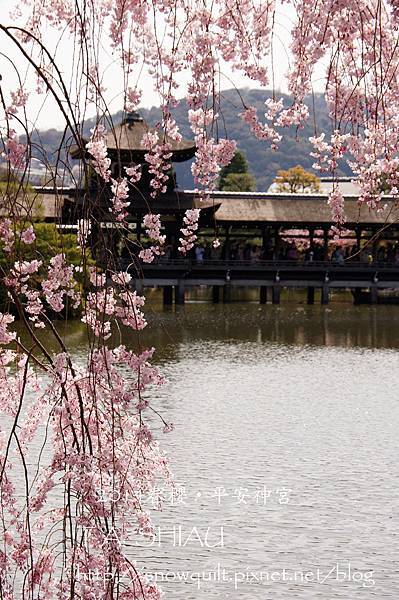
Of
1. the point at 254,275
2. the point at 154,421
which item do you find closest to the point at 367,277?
the point at 254,275

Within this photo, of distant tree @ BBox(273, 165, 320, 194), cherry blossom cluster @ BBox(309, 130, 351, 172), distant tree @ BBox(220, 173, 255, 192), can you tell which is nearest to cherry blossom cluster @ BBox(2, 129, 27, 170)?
cherry blossom cluster @ BBox(309, 130, 351, 172)

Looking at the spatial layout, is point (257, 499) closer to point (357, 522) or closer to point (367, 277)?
point (357, 522)

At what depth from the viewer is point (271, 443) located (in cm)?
925

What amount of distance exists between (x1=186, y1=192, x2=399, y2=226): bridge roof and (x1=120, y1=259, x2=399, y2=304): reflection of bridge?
1.29 meters

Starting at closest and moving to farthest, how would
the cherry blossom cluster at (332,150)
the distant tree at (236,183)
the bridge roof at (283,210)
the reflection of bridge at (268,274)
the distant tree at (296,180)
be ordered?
the cherry blossom cluster at (332,150), the reflection of bridge at (268,274), the bridge roof at (283,210), the distant tree at (296,180), the distant tree at (236,183)

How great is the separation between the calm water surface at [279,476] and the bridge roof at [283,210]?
11887mm

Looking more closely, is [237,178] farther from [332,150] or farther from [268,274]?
[332,150]

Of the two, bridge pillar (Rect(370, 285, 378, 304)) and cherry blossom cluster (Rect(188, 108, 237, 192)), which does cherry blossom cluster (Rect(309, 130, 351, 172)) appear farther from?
bridge pillar (Rect(370, 285, 378, 304))

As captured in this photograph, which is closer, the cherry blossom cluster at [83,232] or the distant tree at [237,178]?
the cherry blossom cluster at [83,232]

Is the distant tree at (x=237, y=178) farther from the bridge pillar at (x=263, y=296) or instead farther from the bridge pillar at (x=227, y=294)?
the bridge pillar at (x=227, y=294)

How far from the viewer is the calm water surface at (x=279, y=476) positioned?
5852 millimetres

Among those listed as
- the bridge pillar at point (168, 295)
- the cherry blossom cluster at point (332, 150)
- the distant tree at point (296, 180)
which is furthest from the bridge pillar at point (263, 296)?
the cherry blossom cluster at point (332, 150)

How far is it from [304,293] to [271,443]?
1177 inches

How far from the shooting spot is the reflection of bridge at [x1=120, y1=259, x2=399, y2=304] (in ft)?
88.1
